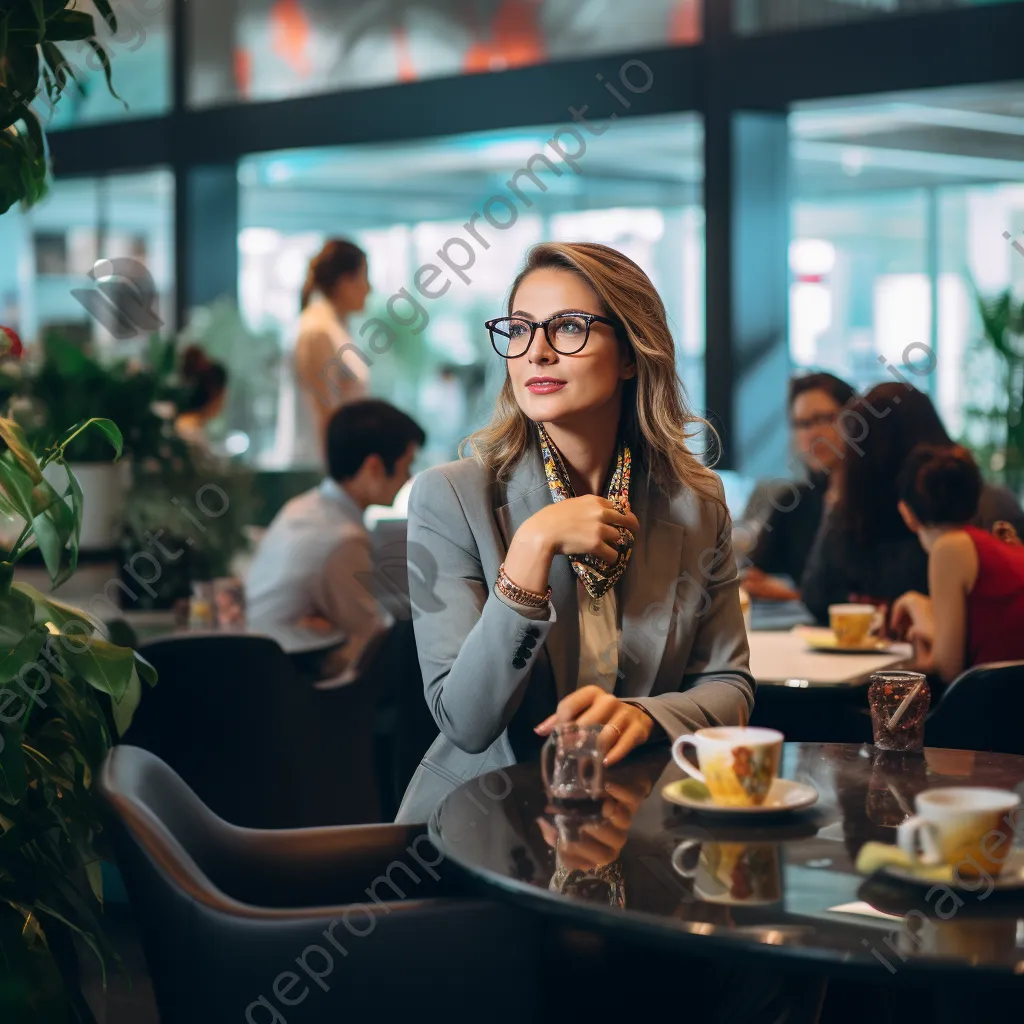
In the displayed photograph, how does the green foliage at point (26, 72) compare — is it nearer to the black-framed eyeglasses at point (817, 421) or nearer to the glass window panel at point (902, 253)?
the black-framed eyeglasses at point (817, 421)

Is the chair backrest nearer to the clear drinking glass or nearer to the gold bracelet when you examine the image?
the gold bracelet

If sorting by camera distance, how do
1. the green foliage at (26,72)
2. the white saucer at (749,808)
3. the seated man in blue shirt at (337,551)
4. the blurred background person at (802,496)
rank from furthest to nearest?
the blurred background person at (802,496), the seated man in blue shirt at (337,551), the green foliage at (26,72), the white saucer at (749,808)

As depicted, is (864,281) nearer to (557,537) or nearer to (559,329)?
(559,329)

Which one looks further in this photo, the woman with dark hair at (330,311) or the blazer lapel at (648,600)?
the woman with dark hair at (330,311)

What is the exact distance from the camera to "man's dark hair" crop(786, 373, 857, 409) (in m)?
4.35

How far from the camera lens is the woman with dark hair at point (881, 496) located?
369cm

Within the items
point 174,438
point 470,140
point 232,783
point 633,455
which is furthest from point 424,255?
point 633,455

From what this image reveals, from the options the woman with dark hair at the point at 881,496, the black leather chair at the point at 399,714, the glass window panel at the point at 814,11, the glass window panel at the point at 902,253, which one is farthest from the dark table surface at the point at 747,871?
the glass window panel at the point at 902,253

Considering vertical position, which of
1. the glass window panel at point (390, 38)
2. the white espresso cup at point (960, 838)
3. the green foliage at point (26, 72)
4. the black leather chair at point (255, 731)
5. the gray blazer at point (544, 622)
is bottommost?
the black leather chair at point (255, 731)

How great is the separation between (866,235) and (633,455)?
5612mm

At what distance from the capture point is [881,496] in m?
3.69

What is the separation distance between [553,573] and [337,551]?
184 centimetres

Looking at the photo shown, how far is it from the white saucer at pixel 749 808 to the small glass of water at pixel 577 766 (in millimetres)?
85

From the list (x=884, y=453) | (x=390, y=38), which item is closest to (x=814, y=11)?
(x=390, y=38)
